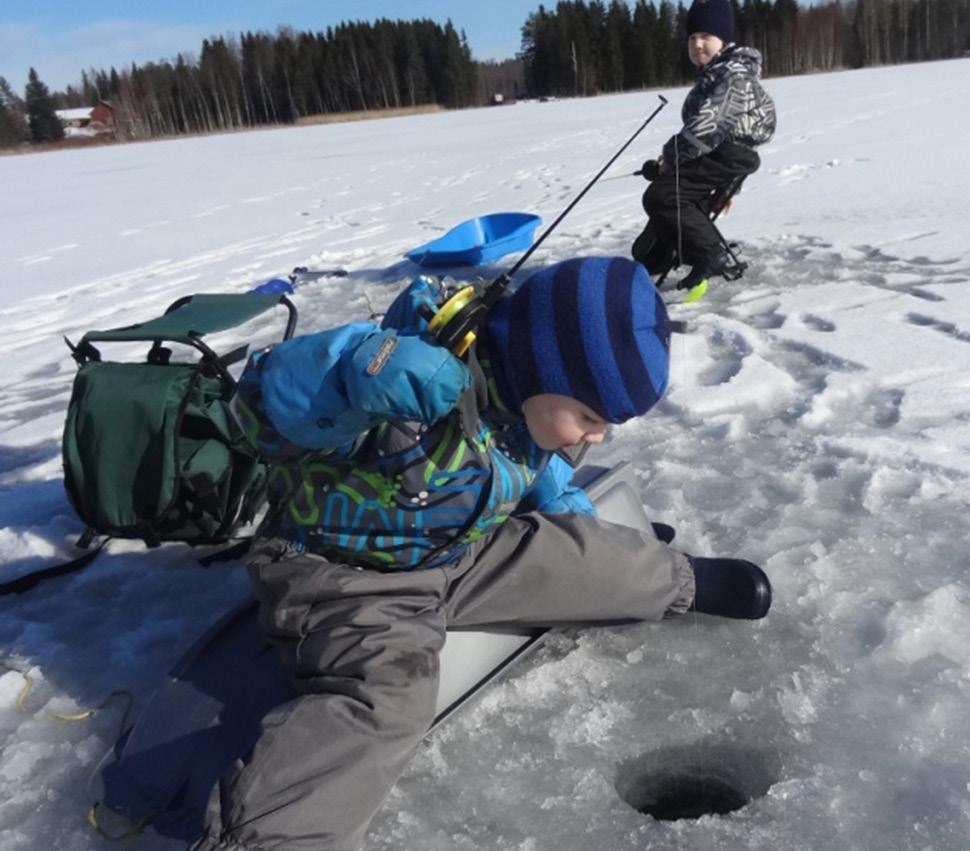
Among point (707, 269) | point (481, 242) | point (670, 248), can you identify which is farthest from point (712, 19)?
point (481, 242)

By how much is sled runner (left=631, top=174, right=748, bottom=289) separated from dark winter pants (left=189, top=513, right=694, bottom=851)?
3.02m

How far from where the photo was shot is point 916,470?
8.14 feet

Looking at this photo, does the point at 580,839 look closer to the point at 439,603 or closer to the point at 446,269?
the point at 439,603

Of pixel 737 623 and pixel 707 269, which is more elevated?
pixel 707 269

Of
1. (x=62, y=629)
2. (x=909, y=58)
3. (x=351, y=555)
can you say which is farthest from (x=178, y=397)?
(x=909, y=58)

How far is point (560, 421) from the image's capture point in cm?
155

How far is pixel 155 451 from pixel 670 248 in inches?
128

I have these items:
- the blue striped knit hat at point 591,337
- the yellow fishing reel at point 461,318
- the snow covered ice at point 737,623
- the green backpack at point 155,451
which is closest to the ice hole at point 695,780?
the snow covered ice at point 737,623

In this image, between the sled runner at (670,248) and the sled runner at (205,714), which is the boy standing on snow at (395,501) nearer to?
the sled runner at (205,714)

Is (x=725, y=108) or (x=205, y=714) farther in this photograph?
(x=725, y=108)

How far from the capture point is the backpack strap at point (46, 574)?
2377 millimetres

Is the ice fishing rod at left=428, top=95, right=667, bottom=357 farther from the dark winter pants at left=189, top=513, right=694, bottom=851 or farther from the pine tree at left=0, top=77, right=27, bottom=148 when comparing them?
the pine tree at left=0, top=77, right=27, bottom=148

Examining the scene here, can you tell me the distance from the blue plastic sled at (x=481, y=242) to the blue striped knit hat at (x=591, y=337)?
383cm

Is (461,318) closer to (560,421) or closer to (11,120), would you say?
(560,421)
